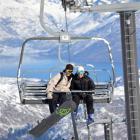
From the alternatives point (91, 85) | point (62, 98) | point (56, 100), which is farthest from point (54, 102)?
point (91, 85)

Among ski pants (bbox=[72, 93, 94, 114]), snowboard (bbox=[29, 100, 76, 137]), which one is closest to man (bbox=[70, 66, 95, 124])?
A: ski pants (bbox=[72, 93, 94, 114])

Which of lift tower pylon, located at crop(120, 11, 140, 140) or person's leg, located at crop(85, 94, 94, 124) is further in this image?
lift tower pylon, located at crop(120, 11, 140, 140)

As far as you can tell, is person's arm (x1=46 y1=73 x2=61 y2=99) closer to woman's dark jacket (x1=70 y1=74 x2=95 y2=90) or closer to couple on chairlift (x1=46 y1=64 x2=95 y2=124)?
couple on chairlift (x1=46 y1=64 x2=95 y2=124)

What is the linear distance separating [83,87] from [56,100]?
2.26ft

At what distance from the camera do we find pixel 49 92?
18609 mm

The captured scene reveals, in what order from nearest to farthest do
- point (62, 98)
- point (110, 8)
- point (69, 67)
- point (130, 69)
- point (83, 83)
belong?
point (110, 8), point (69, 67), point (83, 83), point (62, 98), point (130, 69)

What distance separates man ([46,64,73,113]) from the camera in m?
18.6

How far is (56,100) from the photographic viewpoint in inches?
736

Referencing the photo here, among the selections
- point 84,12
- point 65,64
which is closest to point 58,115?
point 65,64

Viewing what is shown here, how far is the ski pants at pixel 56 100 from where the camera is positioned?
61.3 ft

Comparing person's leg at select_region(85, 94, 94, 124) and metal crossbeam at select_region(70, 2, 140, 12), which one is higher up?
metal crossbeam at select_region(70, 2, 140, 12)

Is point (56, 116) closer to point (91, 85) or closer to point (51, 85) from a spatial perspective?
point (51, 85)

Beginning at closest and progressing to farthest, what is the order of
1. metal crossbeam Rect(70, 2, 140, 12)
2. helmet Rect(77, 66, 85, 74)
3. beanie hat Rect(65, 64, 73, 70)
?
metal crossbeam Rect(70, 2, 140, 12)
beanie hat Rect(65, 64, 73, 70)
helmet Rect(77, 66, 85, 74)

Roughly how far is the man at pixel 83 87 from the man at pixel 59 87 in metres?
0.15
